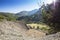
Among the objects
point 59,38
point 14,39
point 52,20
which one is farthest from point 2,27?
point 59,38

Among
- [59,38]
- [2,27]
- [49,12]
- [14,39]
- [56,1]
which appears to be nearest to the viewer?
[59,38]

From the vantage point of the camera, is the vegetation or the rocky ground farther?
the vegetation

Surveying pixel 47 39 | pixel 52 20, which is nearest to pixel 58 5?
pixel 52 20

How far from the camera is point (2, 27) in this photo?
32.2 feet

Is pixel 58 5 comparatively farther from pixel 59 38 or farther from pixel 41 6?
pixel 59 38

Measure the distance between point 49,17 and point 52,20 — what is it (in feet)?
1.64

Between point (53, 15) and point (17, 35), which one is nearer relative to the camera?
point (17, 35)

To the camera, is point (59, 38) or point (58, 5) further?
point (58, 5)

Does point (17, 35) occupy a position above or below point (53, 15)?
below

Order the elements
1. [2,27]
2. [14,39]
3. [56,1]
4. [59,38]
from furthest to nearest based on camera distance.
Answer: [56,1] → [2,27] → [14,39] → [59,38]

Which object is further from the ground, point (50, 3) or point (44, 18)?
point (50, 3)

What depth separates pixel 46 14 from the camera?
11.7 m

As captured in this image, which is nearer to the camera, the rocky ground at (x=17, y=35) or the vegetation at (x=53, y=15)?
the rocky ground at (x=17, y=35)

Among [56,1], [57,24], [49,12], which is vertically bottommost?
[57,24]
